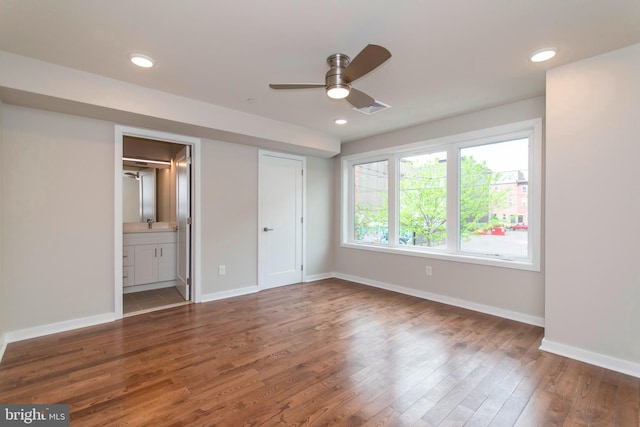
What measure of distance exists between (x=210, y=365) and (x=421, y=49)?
2.98m

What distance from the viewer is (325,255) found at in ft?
17.9

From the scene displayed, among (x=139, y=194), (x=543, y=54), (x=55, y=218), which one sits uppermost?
(x=543, y=54)

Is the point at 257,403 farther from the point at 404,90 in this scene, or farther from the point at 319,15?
the point at 404,90

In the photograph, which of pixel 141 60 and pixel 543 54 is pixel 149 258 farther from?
pixel 543 54

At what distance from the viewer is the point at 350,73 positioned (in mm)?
2047

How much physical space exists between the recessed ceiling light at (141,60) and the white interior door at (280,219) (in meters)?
2.11

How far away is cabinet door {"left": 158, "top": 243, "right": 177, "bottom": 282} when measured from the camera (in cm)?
465

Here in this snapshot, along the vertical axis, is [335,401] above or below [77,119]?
below

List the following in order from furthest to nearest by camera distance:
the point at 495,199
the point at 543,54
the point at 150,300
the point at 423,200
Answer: the point at 423,200, the point at 150,300, the point at 495,199, the point at 543,54

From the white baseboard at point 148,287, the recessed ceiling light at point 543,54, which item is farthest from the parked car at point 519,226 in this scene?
the white baseboard at point 148,287

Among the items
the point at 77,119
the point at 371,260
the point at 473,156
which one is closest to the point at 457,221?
the point at 473,156

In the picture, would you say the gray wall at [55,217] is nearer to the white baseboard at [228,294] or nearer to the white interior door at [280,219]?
the white baseboard at [228,294]

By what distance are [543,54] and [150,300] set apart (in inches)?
198

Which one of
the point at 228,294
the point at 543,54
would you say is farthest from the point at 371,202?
the point at 543,54
